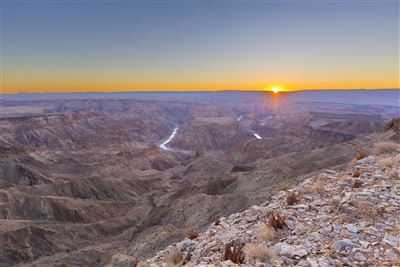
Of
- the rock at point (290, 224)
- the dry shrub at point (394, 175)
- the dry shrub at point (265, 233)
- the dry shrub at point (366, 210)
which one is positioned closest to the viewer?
the dry shrub at point (265, 233)

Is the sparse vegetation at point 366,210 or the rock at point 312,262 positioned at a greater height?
the sparse vegetation at point 366,210

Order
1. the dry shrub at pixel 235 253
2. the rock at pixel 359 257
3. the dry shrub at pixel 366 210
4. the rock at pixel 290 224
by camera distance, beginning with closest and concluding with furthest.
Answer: the rock at pixel 359 257 < the dry shrub at pixel 235 253 < the dry shrub at pixel 366 210 < the rock at pixel 290 224

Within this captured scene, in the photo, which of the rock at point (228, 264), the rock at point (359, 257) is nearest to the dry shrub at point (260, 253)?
the rock at point (228, 264)

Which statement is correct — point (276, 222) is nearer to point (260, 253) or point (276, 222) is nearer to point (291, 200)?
point (260, 253)

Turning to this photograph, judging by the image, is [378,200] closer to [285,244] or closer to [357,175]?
[357,175]

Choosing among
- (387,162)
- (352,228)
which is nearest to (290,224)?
(352,228)

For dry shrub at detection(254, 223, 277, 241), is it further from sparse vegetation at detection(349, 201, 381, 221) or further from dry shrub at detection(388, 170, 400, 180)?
dry shrub at detection(388, 170, 400, 180)

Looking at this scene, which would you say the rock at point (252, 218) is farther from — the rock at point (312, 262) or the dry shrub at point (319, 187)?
the rock at point (312, 262)

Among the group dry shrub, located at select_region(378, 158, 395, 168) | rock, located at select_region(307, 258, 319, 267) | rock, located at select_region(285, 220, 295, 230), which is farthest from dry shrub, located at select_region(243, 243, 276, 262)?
dry shrub, located at select_region(378, 158, 395, 168)
